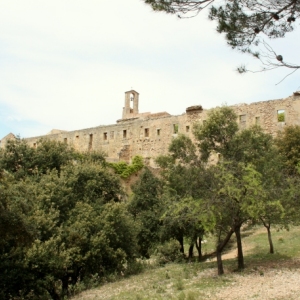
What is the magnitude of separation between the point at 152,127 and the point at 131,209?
19.4 m

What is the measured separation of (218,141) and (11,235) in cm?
1050

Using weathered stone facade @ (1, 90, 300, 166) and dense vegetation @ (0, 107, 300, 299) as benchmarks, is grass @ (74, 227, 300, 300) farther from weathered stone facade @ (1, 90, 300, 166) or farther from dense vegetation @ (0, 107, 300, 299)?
weathered stone facade @ (1, 90, 300, 166)

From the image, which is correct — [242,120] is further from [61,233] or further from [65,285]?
[65,285]

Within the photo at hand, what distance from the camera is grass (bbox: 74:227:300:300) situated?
1359 centimetres

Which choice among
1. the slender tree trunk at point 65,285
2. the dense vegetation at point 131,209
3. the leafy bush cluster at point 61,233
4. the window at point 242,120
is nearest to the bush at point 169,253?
the dense vegetation at point 131,209

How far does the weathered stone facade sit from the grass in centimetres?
1555

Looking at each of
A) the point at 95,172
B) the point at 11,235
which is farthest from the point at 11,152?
the point at 11,235

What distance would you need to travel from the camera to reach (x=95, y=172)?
22.5m

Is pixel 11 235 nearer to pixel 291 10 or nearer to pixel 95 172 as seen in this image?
pixel 95 172

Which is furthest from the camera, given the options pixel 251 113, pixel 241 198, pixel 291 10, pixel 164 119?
pixel 164 119

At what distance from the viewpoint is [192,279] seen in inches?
611

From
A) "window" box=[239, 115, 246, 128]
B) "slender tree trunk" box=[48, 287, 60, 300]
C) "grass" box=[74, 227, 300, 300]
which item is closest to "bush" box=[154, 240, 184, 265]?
"grass" box=[74, 227, 300, 300]

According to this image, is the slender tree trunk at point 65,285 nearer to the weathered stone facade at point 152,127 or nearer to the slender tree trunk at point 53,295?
the slender tree trunk at point 53,295

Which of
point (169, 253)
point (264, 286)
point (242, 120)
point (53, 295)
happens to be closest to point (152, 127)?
point (242, 120)
